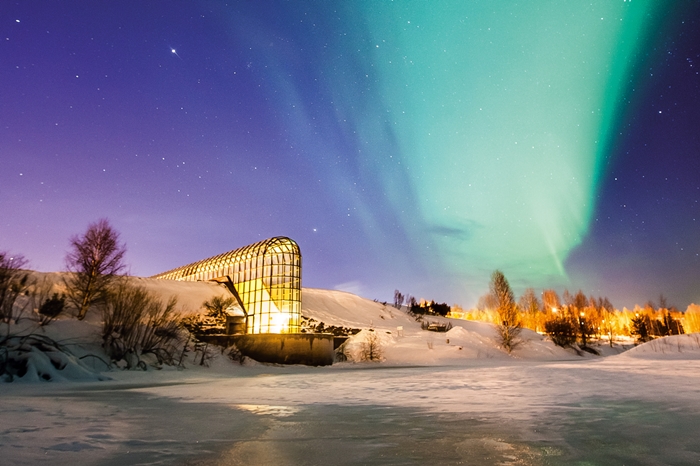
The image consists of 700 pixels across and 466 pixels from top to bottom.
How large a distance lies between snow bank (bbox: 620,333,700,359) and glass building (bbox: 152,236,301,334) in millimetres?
24153

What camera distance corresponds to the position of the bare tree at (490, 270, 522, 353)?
1783 inches

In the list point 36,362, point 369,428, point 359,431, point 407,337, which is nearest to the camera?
point 359,431

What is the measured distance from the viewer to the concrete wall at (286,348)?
26500 mm

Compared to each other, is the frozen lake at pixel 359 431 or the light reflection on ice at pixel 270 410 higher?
the frozen lake at pixel 359 431

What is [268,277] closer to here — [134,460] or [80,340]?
[80,340]

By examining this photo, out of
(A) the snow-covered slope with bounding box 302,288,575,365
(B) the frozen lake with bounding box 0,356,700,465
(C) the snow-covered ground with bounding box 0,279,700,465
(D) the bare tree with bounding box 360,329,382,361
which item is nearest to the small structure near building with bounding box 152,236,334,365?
(D) the bare tree with bounding box 360,329,382,361

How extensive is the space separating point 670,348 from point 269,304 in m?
28.8

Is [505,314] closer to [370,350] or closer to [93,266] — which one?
[370,350]

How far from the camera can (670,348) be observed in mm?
27609

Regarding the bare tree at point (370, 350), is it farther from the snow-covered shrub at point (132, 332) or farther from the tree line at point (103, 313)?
the snow-covered shrub at point (132, 332)

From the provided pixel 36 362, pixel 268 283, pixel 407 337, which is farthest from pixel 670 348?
pixel 36 362

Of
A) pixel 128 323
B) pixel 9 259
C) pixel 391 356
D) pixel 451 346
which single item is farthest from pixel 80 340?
pixel 451 346

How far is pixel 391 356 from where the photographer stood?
33531mm

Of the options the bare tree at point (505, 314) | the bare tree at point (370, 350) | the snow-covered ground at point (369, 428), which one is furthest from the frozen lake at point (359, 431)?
the bare tree at point (505, 314)
